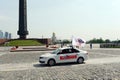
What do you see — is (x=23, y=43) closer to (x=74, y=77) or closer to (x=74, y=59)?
(x=74, y=59)

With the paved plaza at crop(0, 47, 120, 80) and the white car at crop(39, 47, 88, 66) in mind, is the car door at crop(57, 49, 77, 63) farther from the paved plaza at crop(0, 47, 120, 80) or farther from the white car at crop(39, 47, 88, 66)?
the paved plaza at crop(0, 47, 120, 80)

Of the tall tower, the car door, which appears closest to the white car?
the car door

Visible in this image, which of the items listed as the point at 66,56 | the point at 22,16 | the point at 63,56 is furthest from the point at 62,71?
the point at 22,16

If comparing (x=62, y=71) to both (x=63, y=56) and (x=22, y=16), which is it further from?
(x=22, y=16)

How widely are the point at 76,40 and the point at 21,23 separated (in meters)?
52.6

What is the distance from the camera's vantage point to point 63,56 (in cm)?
2048

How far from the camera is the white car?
19.8 meters

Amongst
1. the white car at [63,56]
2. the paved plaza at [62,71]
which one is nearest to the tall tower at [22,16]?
the white car at [63,56]

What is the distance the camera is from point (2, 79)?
458 inches

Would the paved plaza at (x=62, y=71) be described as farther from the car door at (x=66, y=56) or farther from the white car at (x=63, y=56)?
the car door at (x=66, y=56)

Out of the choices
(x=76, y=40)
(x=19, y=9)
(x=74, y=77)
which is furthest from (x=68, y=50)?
(x=19, y=9)

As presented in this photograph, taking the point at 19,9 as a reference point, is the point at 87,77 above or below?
below

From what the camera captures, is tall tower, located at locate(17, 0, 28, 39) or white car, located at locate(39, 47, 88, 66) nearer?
white car, located at locate(39, 47, 88, 66)

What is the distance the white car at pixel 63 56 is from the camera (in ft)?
65.1
